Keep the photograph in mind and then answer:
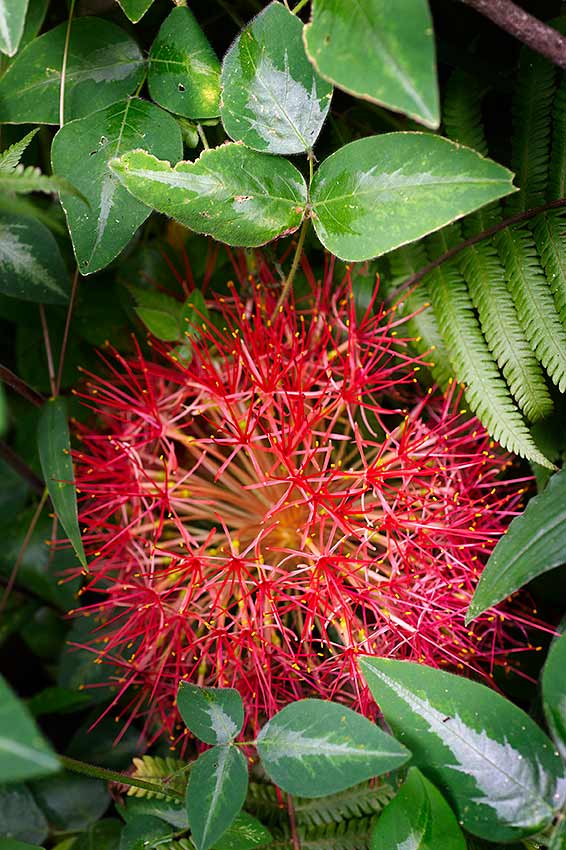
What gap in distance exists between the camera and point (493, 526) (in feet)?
3.08

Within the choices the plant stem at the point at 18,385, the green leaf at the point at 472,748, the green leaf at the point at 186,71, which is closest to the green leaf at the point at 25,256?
the plant stem at the point at 18,385

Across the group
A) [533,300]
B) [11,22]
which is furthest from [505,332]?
[11,22]

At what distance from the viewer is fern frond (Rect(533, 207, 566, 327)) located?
78cm

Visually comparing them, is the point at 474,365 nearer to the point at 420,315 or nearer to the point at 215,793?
the point at 420,315

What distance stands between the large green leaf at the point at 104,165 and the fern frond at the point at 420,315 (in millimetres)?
278

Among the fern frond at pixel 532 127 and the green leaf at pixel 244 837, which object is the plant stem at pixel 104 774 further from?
the fern frond at pixel 532 127

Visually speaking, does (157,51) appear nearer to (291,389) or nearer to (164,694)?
(291,389)

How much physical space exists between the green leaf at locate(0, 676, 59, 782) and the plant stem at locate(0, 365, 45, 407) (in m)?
0.45

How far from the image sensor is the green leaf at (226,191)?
69 centimetres

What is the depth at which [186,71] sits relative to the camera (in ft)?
2.49

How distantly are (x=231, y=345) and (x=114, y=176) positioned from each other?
0.26m

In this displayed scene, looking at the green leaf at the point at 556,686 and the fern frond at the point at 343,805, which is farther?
the fern frond at the point at 343,805

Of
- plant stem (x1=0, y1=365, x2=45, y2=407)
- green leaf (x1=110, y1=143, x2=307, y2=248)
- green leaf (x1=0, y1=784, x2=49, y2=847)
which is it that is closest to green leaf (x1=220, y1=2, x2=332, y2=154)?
green leaf (x1=110, y1=143, x2=307, y2=248)

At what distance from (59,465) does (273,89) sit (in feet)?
1.45
